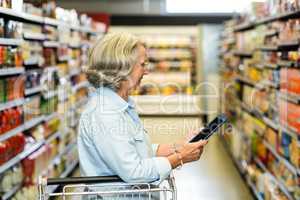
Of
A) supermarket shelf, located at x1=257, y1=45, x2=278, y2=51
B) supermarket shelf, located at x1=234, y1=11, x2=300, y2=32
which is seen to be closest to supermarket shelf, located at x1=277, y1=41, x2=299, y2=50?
supermarket shelf, located at x1=257, y1=45, x2=278, y2=51

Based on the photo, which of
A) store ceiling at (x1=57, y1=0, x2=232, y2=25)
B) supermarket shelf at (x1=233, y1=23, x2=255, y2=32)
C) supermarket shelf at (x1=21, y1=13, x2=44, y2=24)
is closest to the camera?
supermarket shelf at (x1=21, y1=13, x2=44, y2=24)

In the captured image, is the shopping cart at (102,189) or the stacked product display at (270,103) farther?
the stacked product display at (270,103)

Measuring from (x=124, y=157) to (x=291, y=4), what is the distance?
2.77 m

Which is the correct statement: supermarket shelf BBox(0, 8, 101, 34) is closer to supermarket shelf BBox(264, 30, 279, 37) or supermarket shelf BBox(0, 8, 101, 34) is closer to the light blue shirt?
the light blue shirt

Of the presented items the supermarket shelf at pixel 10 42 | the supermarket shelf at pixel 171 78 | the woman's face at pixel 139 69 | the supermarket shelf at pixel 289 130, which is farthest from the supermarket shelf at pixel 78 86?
the supermarket shelf at pixel 171 78

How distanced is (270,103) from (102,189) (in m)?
3.28

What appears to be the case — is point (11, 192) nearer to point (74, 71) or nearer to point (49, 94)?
point (49, 94)

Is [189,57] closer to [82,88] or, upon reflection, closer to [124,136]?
[82,88]

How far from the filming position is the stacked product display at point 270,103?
13.9 ft

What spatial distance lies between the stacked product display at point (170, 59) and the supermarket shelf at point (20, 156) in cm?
871

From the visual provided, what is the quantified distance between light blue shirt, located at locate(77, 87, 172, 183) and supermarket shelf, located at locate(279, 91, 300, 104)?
2154 mm

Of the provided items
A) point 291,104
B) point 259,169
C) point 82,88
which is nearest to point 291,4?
point 291,104

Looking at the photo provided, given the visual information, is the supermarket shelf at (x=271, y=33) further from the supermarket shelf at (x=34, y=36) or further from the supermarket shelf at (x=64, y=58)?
the supermarket shelf at (x=64, y=58)

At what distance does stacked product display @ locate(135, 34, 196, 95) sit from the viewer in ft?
45.1
